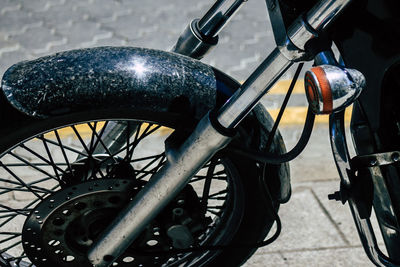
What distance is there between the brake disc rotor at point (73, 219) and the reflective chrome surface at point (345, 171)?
559mm

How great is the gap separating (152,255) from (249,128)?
48cm

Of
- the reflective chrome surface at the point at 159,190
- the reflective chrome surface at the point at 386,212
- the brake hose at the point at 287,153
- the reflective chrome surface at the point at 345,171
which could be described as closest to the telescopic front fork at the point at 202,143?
the reflective chrome surface at the point at 159,190

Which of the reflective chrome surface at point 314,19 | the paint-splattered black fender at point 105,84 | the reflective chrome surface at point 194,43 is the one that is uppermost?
the reflective chrome surface at point 194,43

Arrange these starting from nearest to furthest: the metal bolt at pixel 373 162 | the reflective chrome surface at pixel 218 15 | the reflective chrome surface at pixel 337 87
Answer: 1. the reflective chrome surface at pixel 337 87
2. the metal bolt at pixel 373 162
3. the reflective chrome surface at pixel 218 15

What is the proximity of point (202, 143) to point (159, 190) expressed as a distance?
0.20 metres

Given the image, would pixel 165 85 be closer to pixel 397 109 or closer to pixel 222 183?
pixel 397 109

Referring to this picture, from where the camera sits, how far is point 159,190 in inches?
59.2

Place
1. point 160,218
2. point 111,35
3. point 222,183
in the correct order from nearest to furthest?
point 160,218, point 222,183, point 111,35

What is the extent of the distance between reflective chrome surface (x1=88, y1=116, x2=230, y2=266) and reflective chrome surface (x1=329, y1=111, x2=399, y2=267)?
1.09ft

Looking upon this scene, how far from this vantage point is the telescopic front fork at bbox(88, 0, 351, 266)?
4.31 feet

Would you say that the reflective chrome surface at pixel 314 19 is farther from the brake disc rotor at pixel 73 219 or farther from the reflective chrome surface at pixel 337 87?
the brake disc rotor at pixel 73 219

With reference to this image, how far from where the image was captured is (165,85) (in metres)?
1.51

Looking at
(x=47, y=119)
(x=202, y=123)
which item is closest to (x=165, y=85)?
(x=202, y=123)

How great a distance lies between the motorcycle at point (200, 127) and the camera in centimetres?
139
